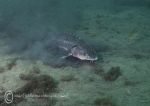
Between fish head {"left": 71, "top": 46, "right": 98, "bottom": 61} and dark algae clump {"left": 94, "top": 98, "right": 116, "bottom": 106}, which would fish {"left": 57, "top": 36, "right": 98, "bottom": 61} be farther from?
dark algae clump {"left": 94, "top": 98, "right": 116, "bottom": 106}

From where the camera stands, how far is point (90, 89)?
9.02 m

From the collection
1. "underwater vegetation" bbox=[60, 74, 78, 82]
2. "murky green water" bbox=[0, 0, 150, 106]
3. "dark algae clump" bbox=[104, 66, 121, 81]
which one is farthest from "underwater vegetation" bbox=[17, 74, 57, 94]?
"dark algae clump" bbox=[104, 66, 121, 81]

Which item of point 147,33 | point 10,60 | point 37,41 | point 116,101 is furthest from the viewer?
point 147,33

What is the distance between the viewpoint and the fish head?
10.2 metres

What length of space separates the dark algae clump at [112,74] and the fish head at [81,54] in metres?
0.75

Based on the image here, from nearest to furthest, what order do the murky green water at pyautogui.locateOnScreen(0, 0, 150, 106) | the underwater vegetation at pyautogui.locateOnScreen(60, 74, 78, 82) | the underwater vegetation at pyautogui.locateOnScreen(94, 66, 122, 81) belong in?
the murky green water at pyautogui.locateOnScreen(0, 0, 150, 106)
the underwater vegetation at pyautogui.locateOnScreen(60, 74, 78, 82)
the underwater vegetation at pyautogui.locateOnScreen(94, 66, 122, 81)

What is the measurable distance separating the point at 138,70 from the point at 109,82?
144cm

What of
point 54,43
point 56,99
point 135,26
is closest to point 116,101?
point 56,99

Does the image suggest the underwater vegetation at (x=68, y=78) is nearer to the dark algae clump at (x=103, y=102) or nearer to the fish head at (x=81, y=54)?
the fish head at (x=81, y=54)

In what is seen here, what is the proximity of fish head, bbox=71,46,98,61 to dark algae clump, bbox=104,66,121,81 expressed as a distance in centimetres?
75

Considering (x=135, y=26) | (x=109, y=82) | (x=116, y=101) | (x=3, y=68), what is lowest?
(x=116, y=101)

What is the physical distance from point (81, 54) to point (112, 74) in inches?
54.5

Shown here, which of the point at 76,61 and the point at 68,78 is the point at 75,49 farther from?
the point at 68,78

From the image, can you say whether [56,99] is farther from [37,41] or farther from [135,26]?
[135,26]
